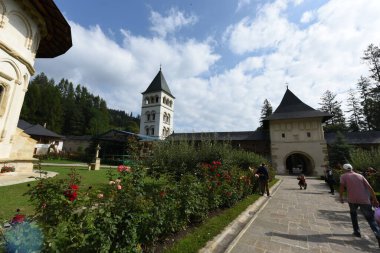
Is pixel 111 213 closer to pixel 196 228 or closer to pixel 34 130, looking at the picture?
pixel 196 228

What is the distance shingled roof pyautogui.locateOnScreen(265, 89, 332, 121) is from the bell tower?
2447 centimetres

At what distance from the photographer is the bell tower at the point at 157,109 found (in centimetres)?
4497

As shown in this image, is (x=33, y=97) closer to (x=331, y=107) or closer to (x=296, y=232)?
(x=296, y=232)

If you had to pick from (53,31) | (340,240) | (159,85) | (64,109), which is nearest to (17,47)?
(53,31)

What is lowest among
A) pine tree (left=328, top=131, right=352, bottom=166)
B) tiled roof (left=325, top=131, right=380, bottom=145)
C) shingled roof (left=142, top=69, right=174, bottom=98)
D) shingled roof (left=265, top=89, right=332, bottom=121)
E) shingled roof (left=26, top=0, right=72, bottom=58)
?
pine tree (left=328, top=131, right=352, bottom=166)

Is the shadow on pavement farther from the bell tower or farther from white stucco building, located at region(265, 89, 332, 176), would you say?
the bell tower

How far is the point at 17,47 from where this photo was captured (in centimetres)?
845

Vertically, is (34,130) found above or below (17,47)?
below

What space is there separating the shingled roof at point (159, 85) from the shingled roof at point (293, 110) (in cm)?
2707

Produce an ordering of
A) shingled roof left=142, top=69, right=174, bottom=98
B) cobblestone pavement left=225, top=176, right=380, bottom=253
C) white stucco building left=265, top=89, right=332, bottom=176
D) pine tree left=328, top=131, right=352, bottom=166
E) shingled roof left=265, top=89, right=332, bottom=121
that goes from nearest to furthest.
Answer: cobblestone pavement left=225, top=176, right=380, bottom=253
pine tree left=328, top=131, right=352, bottom=166
white stucco building left=265, top=89, right=332, bottom=176
shingled roof left=265, top=89, right=332, bottom=121
shingled roof left=142, top=69, right=174, bottom=98

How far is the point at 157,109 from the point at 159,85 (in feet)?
21.1

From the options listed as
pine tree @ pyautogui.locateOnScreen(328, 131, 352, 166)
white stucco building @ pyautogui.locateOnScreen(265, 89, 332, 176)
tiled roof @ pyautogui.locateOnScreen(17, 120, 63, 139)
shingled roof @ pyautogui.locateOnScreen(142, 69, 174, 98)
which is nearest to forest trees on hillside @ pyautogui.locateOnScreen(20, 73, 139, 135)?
tiled roof @ pyautogui.locateOnScreen(17, 120, 63, 139)

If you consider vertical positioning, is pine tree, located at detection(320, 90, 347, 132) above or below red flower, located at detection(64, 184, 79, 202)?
above

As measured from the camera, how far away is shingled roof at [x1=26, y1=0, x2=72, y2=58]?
8.50 meters
